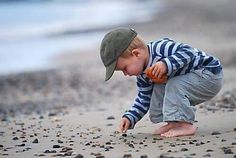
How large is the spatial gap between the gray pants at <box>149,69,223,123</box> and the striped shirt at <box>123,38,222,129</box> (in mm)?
48

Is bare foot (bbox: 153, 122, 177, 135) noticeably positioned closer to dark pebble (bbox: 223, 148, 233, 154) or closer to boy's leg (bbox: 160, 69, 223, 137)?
boy's leg (bbox: 160, 69, 223, 137)

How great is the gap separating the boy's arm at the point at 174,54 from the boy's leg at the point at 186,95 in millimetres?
146

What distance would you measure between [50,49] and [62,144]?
537 inches

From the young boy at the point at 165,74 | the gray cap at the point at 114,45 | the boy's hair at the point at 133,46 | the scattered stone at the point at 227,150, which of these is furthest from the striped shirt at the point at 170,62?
the scattered stone at the point at 227,150

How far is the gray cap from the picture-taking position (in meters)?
4.60

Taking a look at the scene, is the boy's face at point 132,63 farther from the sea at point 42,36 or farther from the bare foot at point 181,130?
the sea at point 42,36

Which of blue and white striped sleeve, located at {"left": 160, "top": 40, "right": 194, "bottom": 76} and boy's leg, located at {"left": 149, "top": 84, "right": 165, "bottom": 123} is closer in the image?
blue and white striped sleeve, located at {"left": 160, "top": 40, "right": 194, "bottom": 76}

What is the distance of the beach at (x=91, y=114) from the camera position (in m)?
4.41

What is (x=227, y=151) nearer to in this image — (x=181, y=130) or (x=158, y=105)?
(x=181, y=130)

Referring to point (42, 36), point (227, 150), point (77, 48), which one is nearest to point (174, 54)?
point (227, 150)

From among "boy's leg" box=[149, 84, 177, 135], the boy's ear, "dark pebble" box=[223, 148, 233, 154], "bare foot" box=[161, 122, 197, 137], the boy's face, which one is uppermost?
the boy's ear

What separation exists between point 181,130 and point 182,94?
0.88ft

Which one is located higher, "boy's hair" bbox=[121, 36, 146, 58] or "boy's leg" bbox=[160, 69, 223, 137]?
"boy's hair" bbox=[121, 36, 146, 58]

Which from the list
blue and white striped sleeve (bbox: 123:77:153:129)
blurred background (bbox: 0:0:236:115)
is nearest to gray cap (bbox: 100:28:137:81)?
blue and white striped sleeve (bbox: 123:77:153:129)
